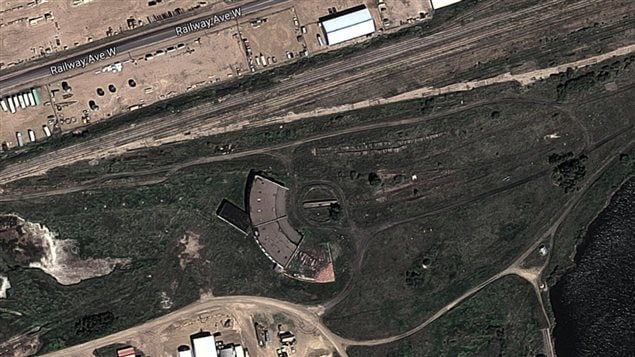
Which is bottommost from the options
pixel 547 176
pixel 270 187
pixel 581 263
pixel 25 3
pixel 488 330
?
pixel 488 330

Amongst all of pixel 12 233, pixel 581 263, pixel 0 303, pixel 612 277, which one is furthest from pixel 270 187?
pixel 612 277

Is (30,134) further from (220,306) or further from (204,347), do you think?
(204,347)

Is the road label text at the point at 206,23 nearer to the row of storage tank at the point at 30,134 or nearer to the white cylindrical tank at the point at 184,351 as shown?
the row of storage tank at the point at 30,134

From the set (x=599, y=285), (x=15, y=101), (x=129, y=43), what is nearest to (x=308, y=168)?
(x=129, y=43)

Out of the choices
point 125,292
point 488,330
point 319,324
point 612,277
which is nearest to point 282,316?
point 319,324

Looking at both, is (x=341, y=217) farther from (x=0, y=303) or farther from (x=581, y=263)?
(x=0, y=303)

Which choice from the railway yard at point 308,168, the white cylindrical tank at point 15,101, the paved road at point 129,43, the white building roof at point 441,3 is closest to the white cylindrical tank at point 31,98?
the railway yard at point 308,168

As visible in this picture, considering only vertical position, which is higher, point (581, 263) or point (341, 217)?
point (341, 217)

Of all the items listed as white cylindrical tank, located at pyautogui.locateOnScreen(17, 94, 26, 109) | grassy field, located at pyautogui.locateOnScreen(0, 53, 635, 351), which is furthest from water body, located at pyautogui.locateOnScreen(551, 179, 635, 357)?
white cylindrical tank, located at pyautogui.locateOnScreen(17, 94, 26, 109)

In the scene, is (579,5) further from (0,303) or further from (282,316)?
(0,303)
